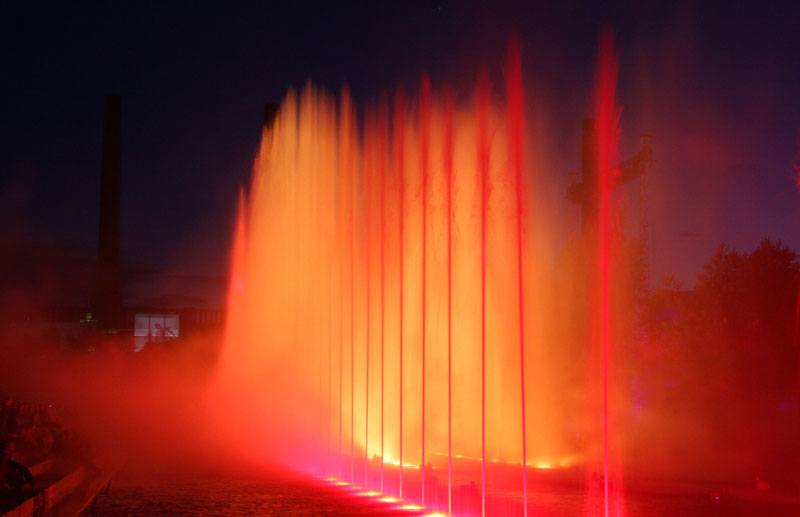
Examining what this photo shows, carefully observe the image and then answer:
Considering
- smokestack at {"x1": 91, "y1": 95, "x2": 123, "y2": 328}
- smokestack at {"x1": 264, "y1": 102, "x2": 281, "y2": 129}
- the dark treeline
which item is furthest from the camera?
smokestack at {"x1": 91, "y1": 95, "x2": 123, "y2": 328}

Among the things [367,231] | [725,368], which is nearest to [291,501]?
[367,231]

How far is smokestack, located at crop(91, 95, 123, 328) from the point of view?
54.6 metres

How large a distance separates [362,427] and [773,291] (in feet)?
60.4

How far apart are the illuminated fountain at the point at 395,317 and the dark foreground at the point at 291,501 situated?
2.31 meters

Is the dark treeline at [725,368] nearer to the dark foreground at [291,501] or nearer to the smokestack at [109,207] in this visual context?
the dark foreground at [291,501]

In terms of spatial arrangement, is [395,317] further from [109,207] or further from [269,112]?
[109,207]

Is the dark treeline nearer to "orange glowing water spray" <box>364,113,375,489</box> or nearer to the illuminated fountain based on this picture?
the illuminated fountain

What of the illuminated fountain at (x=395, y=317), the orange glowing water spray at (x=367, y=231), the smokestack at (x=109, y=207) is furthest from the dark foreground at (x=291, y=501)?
the smokestack at (x=109, y=207)

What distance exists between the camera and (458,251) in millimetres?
28641

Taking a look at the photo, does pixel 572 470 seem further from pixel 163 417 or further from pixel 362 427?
pixel 163 417

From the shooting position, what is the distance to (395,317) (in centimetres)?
2556

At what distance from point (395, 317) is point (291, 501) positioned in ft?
35.9

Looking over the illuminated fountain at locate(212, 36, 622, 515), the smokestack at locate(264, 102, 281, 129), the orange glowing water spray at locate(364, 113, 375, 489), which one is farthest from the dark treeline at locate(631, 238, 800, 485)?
the smokestack at locate(264, 102, 281, 129)

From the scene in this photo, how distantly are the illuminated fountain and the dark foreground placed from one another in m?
2.31
